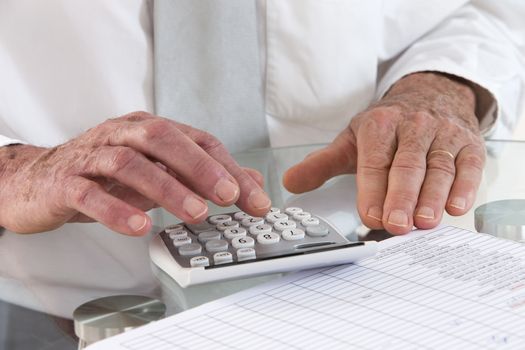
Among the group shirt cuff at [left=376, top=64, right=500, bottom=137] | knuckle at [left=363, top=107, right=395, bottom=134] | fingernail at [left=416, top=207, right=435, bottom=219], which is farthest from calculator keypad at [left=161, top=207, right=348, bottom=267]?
shirt cuff at [left=376, top=64, right=500, bottom=137]

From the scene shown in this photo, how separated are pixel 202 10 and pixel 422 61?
321 millimetres

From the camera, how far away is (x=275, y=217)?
0.69 meters

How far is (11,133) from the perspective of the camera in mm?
1063

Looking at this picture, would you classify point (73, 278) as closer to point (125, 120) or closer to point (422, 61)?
point (125, 120)

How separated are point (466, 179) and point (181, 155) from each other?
297mm

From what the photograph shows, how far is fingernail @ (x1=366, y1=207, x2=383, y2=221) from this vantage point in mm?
736

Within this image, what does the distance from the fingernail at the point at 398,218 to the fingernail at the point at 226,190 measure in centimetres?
14

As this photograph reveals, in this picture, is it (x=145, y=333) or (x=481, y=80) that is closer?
(x=145, y=333)

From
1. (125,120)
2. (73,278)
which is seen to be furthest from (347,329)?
(125,120)

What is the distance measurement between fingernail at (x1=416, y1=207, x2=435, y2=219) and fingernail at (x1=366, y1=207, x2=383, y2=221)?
0.03 meters

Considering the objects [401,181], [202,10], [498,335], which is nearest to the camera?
[498,335]

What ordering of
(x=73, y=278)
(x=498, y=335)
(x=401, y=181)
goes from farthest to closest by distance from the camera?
1. (x=401, y=181)
2. (x=73, y=278)
3. (x=498, y=335)

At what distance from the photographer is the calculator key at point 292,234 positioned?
0.63 m

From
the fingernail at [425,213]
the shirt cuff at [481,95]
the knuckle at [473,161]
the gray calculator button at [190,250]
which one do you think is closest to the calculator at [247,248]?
the gray calculator button at [190,250]
